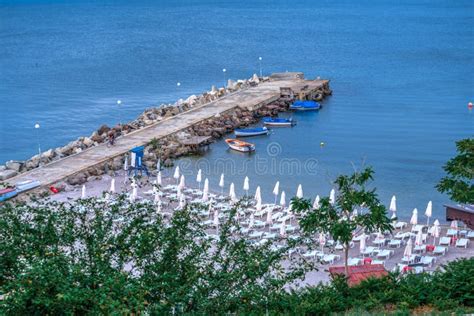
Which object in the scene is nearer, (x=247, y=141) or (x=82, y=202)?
(x=82, y=202)

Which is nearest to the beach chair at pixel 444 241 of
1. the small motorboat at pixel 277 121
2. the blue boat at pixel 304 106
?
the small motorboat at pixel 277 121

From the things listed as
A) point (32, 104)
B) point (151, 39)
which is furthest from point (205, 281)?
point (151, 39)

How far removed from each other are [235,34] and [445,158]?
247 feet

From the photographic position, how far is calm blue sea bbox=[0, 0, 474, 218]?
138ft

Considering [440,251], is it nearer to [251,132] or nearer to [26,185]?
[26,185]

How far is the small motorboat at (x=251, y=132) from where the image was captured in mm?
45312

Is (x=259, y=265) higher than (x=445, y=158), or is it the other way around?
(x=259, y=265)

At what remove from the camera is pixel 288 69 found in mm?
77188

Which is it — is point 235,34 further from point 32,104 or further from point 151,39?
point 32,104

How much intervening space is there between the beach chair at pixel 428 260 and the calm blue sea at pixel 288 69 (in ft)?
24.3

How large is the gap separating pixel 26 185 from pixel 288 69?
152 ft

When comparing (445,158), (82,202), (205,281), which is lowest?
(445,158)

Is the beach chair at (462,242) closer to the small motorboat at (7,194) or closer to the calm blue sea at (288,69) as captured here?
the calm blue sea at (288,69)

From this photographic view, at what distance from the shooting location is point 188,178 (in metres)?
36.9
